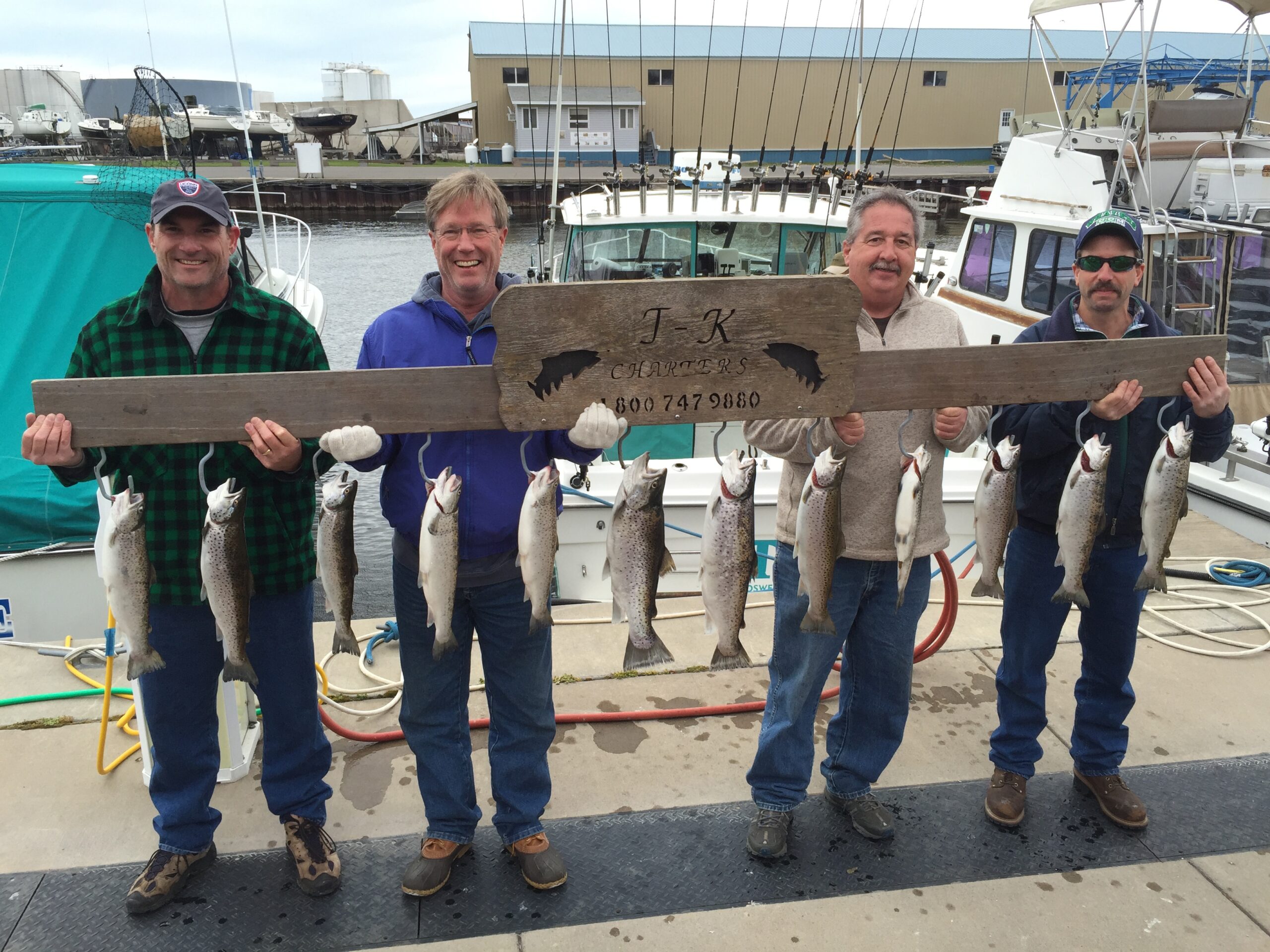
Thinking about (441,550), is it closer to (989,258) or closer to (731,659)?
(731,659)

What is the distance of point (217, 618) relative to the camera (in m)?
2.68

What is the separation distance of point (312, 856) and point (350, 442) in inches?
63.1

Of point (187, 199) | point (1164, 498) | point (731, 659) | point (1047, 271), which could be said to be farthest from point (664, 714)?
point (1047, 271)

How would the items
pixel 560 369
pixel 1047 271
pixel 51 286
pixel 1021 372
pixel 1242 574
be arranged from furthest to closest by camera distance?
1. pixel 1047 271
2. pixel 51 286
3. pixel 1242 574
4. pixel 1021 372
5. pixel 560 369

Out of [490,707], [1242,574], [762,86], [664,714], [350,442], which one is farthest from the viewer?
[762,86]

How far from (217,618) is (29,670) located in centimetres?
275

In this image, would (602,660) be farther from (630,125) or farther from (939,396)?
(630,125)

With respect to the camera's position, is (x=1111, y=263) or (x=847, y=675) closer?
(x=1111, y=263)

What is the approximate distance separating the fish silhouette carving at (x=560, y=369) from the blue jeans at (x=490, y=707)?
752 millimetres

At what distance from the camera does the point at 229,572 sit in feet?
8.66

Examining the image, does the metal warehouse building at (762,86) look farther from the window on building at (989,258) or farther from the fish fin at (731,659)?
the fish fin at (731,659)

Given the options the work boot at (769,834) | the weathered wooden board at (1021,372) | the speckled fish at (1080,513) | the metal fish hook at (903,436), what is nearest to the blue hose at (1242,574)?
the speckled fish at (1080,513)

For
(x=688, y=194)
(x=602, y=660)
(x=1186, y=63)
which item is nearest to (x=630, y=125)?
(x=1186, y=63)

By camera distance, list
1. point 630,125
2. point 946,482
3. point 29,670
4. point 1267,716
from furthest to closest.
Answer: point 630,125 < point 946,482 < point 29,670 < point 1267,716
